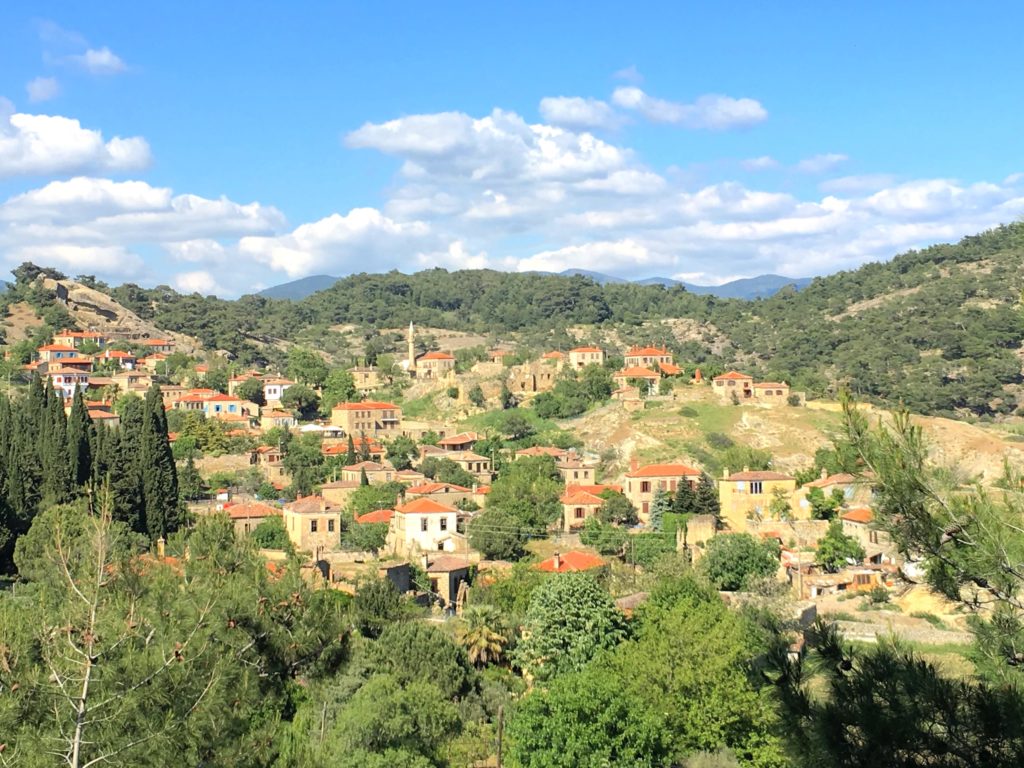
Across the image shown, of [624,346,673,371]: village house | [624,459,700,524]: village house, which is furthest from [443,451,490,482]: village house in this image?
[624,346,673,371]: village house

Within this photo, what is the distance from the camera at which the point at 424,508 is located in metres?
44.4

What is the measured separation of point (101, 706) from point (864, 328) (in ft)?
343

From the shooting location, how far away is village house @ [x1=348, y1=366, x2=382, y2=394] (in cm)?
8088

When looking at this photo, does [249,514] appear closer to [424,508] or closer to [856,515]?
[424,508]

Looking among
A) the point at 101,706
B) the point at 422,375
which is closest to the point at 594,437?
the point at 422,375

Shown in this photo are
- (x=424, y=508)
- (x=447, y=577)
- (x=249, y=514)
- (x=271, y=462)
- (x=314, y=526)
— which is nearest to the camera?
(x=447, y=577)

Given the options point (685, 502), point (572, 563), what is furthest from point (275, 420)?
point (572, 563)

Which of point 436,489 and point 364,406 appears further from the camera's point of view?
point 364,406

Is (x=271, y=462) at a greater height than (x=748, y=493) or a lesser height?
greater

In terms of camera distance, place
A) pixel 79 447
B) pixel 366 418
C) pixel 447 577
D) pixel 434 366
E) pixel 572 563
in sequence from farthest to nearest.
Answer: pixel 434 366 < pixel 366 418 < pixel 79 447 < pixel 572 563 < pixel 447 577

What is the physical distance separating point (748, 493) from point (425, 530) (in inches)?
547

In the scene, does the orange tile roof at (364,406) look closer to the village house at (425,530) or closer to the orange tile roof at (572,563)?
the village house at (425,530)

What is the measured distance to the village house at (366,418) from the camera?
66.3 m

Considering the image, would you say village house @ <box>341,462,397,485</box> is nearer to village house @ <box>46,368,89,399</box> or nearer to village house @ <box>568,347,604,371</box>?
village house @ <box>46,368,89,399</box>
